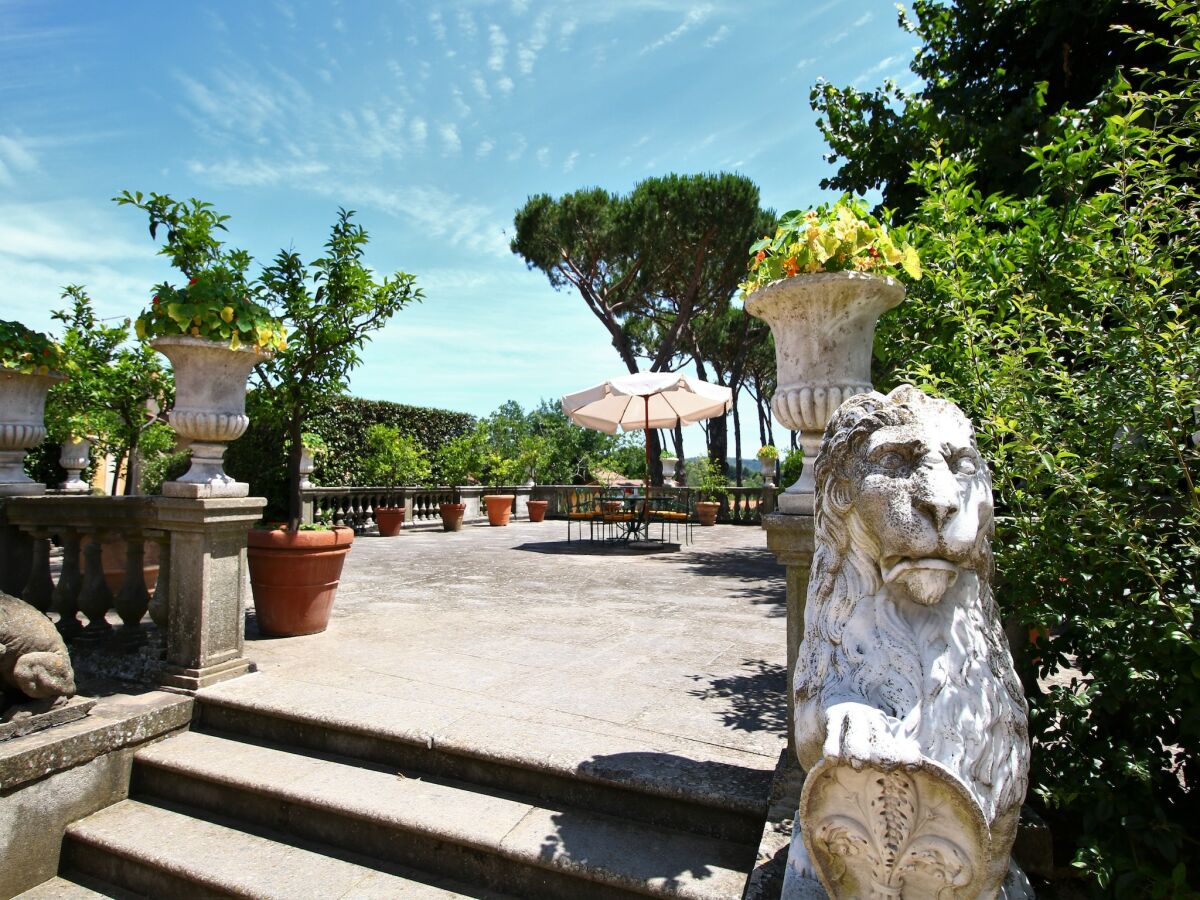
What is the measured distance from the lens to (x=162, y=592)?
3.38m

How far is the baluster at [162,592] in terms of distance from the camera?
334cm

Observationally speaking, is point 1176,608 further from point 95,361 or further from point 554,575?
point 95,361

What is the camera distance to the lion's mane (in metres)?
1.17

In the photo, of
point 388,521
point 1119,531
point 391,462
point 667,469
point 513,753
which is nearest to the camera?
point 1119,531

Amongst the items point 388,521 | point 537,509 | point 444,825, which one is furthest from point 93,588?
point 537,509

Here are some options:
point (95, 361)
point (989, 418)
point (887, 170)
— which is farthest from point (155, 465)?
point (989, 418)

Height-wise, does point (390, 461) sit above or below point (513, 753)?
above

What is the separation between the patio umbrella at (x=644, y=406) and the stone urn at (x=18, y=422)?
5.74 m

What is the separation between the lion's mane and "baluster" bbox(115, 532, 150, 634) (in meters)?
3.53

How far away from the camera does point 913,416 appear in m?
1.28

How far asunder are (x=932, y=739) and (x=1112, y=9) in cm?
537

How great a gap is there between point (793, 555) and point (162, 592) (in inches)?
121

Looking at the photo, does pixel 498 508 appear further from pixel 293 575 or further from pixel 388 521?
pixel 293 575

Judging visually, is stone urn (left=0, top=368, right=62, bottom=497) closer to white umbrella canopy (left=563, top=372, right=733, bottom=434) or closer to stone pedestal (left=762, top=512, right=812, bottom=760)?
stone pedestal (left=762, top=512, right=812, bottom=760)
